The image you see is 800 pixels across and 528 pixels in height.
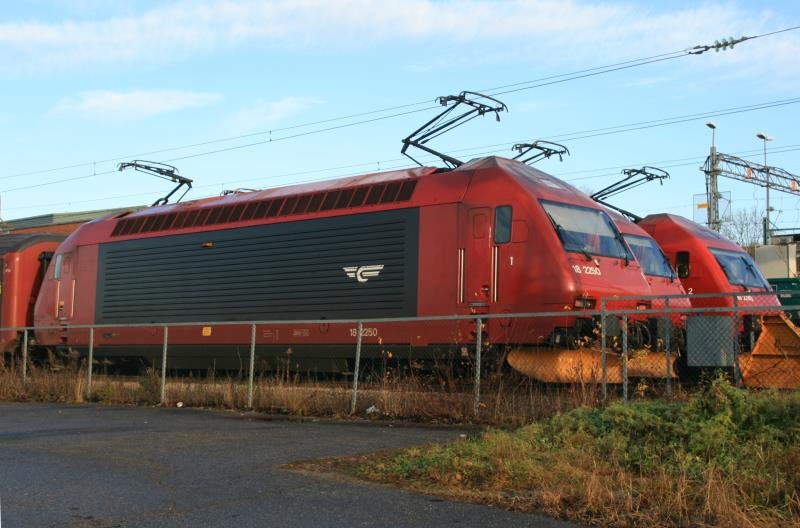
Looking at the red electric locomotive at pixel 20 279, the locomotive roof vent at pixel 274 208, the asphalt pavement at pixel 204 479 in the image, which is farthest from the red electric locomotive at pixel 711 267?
the red electric locomotive at pixel 20 279

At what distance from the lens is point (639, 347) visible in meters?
12.7

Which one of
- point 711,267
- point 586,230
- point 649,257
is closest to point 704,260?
point 711,267

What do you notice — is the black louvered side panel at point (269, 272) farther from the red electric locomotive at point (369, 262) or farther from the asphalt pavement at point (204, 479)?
the asphalt pavement at point (204, 479)

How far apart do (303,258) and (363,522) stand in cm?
1082

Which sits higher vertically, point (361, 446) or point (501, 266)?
point (501, 266)

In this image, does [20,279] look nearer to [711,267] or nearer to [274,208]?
[274,208]

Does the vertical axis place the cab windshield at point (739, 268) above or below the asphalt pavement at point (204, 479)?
above

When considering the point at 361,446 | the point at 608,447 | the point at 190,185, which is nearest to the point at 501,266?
the point at 361,446

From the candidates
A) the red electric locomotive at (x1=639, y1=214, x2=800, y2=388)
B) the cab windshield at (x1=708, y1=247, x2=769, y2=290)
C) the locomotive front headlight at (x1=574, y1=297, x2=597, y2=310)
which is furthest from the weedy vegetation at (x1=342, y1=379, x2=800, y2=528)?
the cab windshield at (x1=708, y1=247, x2=769, y2=290)

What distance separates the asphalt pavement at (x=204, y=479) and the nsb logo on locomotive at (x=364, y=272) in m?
3.88

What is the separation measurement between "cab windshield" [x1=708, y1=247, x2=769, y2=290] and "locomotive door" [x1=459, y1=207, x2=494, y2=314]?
725 centimetres

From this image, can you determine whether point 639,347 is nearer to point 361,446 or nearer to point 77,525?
point 361,446

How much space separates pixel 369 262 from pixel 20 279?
484 inches

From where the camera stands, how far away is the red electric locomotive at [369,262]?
43.7ft
